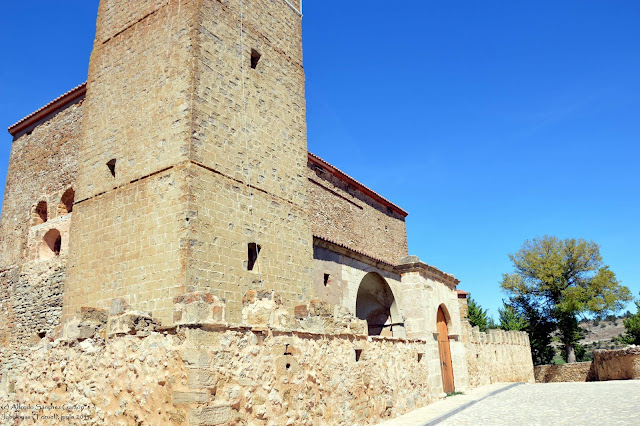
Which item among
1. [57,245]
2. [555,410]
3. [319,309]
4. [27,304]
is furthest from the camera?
[57,245]

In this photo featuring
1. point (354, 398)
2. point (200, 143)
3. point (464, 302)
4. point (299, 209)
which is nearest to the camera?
point (354, 398)

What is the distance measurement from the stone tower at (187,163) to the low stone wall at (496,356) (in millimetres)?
7622

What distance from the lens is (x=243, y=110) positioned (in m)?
9.65

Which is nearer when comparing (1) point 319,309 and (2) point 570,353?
(1) point 319,309

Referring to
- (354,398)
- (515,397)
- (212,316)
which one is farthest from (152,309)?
(515,397)

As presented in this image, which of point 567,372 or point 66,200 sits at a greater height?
point 66,200

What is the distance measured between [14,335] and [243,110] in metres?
8.17

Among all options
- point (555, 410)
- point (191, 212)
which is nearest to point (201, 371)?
point (191, 212)

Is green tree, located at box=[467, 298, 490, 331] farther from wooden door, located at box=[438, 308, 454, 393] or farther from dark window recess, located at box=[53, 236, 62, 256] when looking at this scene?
dark window recess, located at box=[53, 236, 62, 256]

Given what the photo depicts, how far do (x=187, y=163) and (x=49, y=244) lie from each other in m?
6.53

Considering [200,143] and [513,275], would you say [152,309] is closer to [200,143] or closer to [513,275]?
[200,143]

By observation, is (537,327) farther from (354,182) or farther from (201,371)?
(201,371)

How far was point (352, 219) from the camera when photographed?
17.7 meters

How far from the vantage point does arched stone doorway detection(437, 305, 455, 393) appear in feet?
39.6
